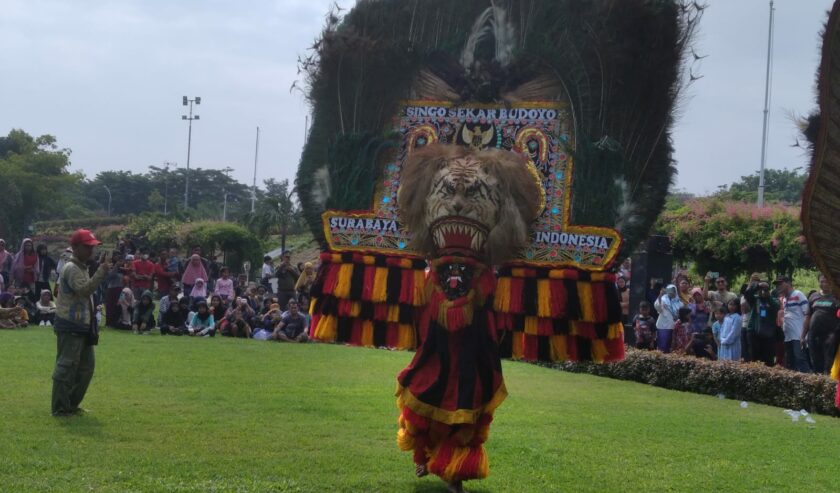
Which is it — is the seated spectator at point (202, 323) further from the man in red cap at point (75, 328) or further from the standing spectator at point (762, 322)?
the standing spectator at point (762, 322)

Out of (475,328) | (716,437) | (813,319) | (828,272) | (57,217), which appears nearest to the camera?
(828,272)

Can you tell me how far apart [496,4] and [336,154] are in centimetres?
163

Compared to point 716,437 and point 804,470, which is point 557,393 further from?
point 804,470

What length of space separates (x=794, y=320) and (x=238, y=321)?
9324 millimetres

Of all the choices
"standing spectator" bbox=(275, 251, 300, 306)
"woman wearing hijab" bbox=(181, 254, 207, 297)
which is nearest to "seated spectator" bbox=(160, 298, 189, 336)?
"woman wearing hijab" bbox=(181, 254, 207, 297)

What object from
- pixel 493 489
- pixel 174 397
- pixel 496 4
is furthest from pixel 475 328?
pixel 174 397

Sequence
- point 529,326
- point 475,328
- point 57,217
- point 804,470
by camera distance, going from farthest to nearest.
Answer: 1. point 57,217
2. point 804,470
3. point 529,326
4. point 475,328

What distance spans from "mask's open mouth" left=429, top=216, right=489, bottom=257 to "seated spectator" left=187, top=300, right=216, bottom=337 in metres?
10.7

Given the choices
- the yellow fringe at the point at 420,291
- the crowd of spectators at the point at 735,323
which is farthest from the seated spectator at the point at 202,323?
the yellow fringe at the point at 420,291

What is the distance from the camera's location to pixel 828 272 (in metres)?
3.41

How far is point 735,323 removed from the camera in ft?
43.3

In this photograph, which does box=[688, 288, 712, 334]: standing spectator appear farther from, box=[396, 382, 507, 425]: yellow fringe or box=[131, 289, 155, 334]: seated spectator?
box=[131, 289, 155, 334]: seated spectator

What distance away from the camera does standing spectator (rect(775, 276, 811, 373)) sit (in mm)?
12125

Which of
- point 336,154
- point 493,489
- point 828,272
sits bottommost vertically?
point 493,489
